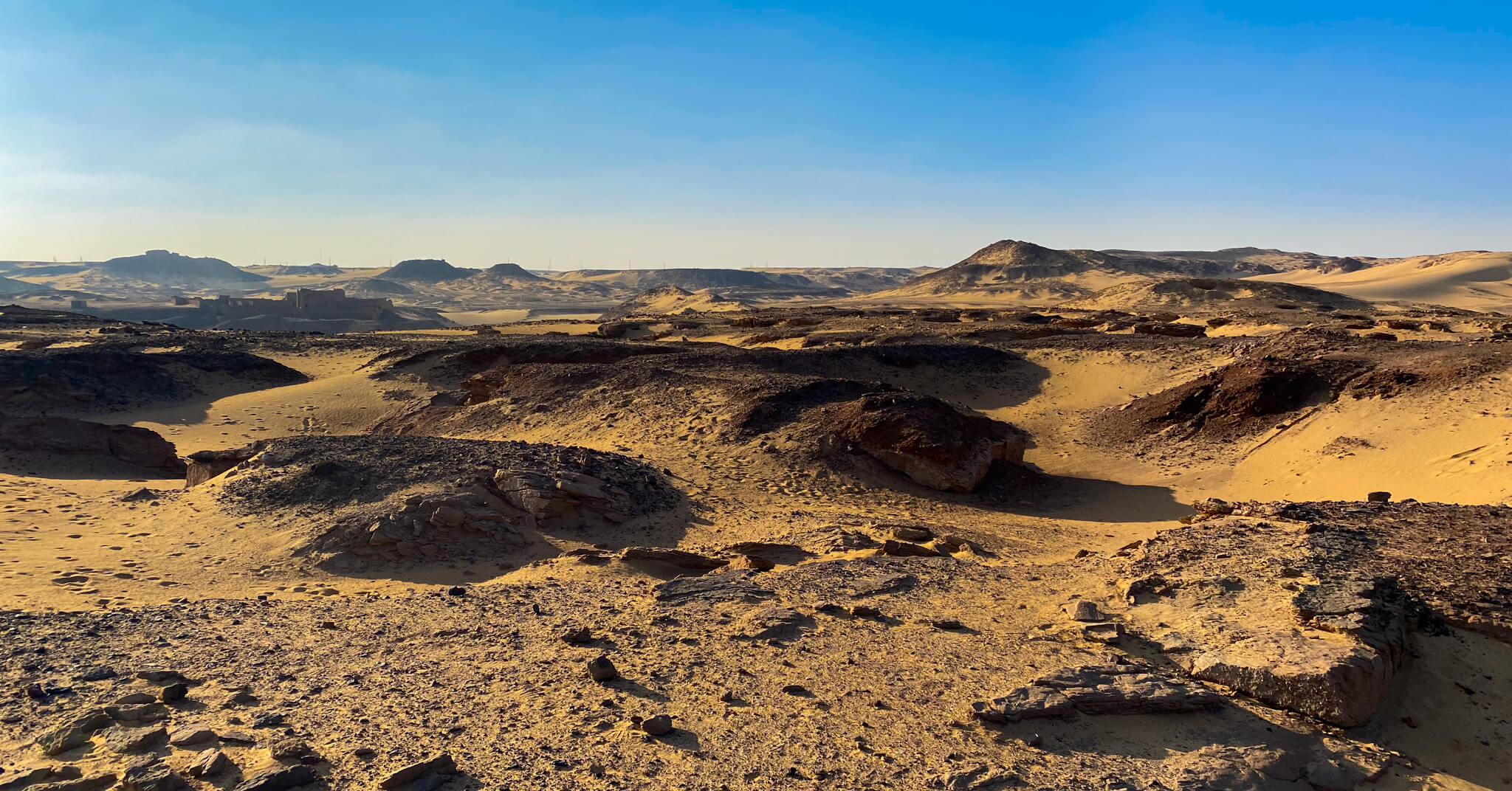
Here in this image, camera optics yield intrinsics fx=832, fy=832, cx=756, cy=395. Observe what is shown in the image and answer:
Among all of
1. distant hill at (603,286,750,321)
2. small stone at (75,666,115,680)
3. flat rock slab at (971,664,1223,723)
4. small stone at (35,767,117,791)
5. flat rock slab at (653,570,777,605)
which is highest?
A: distant hill at (603,286,750,321)

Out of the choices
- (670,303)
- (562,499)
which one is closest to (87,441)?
(562,499)

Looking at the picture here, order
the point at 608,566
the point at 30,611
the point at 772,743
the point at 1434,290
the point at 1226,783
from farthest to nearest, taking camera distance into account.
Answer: the point at 1434,290 < the point at 608,566 < the point at 30,611 < the point at 772,743 < the point at 1226,783

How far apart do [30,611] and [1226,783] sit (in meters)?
8.78

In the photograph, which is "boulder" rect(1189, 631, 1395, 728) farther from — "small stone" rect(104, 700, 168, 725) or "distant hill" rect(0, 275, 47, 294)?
"distant hill" rect(0, 275, 47, 294)

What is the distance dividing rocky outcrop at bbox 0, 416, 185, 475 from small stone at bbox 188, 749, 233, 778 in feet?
43.7

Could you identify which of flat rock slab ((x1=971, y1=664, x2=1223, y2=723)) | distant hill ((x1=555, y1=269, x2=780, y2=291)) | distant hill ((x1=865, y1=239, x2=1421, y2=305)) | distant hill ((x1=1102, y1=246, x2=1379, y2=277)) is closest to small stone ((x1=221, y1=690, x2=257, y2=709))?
flat rock slab ((x1=971, y1=664, x2=1223, y2=723))

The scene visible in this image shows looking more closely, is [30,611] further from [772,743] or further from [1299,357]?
[1299,357]

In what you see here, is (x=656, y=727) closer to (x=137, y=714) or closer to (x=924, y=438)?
(x=137, y=714)

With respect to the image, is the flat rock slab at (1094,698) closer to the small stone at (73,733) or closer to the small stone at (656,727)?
the small stone at (656,727)

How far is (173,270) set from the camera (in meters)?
155

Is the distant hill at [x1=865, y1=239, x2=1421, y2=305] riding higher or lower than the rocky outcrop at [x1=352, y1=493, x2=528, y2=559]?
higher

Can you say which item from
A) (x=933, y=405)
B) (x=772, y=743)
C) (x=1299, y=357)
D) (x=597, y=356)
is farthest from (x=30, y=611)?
(x=1299, y=357)

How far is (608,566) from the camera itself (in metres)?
8.73

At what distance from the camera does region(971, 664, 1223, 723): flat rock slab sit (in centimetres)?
493
